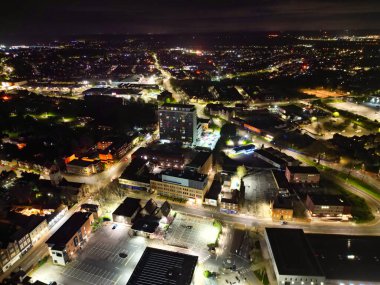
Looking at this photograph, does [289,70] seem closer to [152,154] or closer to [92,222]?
[152,154]

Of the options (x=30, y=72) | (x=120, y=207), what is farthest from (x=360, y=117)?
(x=30, y=72)

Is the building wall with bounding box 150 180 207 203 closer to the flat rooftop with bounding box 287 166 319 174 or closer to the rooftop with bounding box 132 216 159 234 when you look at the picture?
the rooftop with bounding box 132 216 159 234

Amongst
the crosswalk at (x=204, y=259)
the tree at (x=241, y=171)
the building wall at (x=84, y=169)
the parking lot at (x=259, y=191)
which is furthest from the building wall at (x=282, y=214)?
the building wall at (x=84, y=169)

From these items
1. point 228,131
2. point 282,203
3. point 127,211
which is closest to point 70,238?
point 127,211

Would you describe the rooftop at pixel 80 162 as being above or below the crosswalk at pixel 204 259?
above

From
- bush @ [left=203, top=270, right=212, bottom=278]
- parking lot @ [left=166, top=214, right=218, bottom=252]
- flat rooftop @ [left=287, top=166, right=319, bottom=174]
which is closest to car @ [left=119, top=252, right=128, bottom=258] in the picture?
parking lot @ [left=166, top=214, right=218, bottom=252]

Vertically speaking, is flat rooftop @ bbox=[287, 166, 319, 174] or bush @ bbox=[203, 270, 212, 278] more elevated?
flat rooftop @ bbox=[287, 166, 319, 174]

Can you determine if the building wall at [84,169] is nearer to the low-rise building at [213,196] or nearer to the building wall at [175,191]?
the building wall at [175,191]
